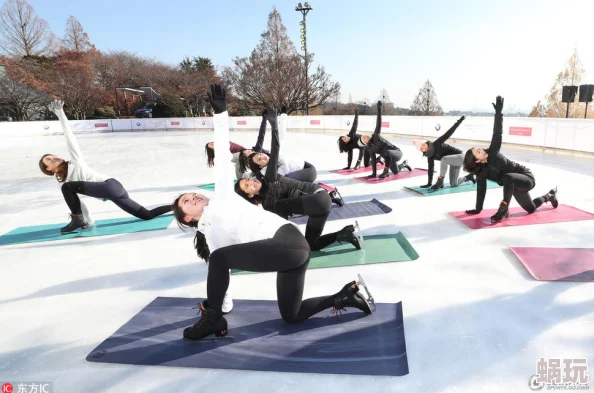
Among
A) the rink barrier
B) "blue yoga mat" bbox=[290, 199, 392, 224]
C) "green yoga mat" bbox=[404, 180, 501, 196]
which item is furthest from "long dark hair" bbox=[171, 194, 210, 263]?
the rink barrier

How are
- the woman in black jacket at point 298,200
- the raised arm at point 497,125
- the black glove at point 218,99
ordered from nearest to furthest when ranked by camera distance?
1. the black glove at point 218,99
2. the woman in black jacket at point 298,200
3. the raised arm at point 497,125

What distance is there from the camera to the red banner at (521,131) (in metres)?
10.9

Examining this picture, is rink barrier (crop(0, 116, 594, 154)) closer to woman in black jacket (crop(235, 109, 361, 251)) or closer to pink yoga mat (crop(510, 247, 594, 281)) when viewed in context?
pink yoga mat (crop(510, 247, 594, 281))

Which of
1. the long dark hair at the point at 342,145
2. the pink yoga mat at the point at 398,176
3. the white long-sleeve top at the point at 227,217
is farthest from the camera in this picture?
the long dark hair at the point at 342,145

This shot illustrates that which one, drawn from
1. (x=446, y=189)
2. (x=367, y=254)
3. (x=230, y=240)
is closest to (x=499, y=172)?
(x=446, y=189)

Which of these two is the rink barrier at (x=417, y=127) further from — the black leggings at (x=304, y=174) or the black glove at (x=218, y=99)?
the black glove at (x=218, y=99)

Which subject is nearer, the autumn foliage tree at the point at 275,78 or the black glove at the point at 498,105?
the black glove at the point at 498,105

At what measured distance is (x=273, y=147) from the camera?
3422 mm

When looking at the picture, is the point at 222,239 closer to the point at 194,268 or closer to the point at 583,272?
the point at 194,268

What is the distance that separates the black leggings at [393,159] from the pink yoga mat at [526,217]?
8.94 ft

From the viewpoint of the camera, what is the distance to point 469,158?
4.27 metres

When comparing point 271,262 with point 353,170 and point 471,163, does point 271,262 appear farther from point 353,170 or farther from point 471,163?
point 353,170

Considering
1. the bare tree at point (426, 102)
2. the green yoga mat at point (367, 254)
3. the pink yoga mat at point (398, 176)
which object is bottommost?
the green yoga mat at point (367, 254)

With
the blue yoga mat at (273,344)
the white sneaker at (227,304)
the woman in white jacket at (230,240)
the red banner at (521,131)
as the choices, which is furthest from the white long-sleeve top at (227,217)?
the red banner at (521,131)
